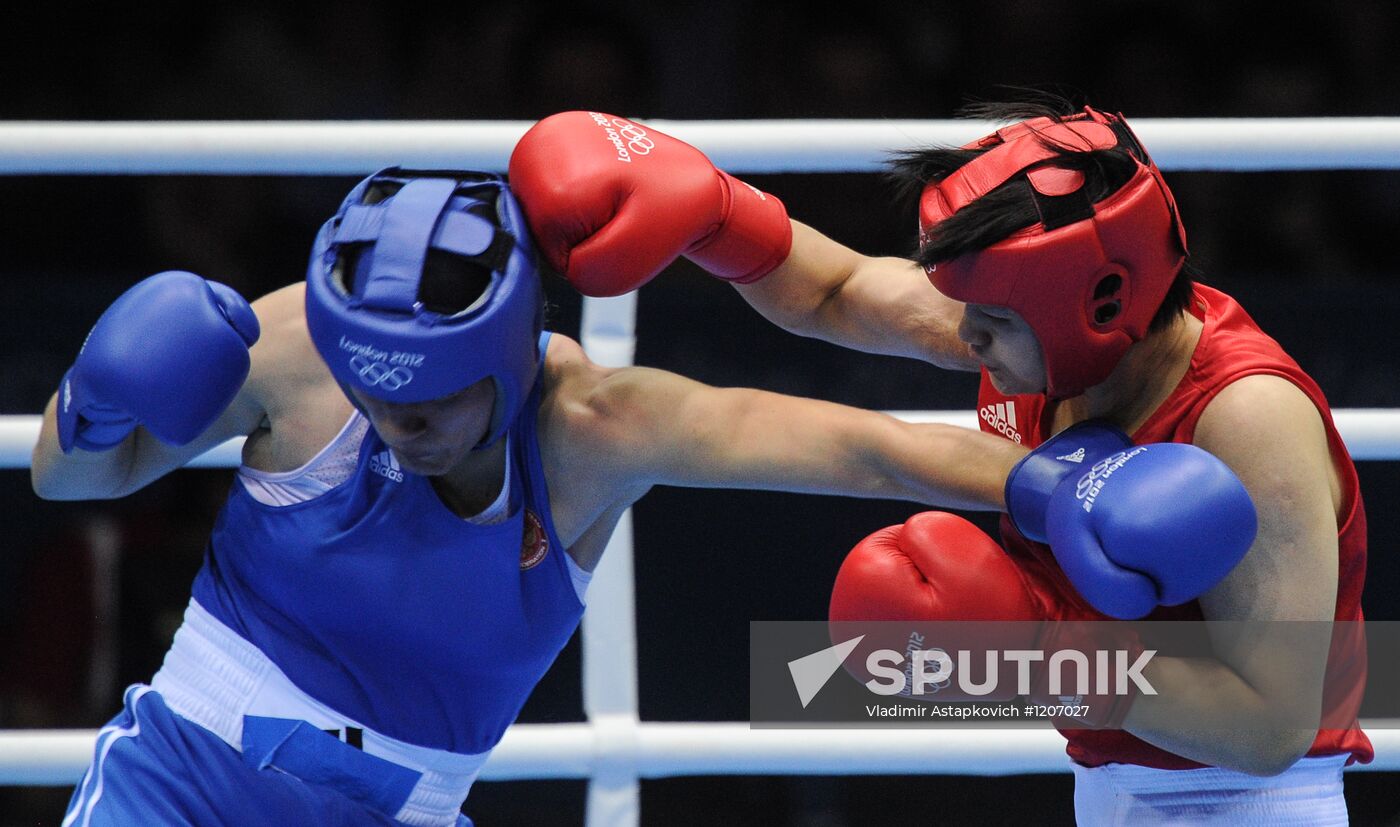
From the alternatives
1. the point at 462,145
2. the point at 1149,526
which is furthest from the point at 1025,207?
the point at 462,145

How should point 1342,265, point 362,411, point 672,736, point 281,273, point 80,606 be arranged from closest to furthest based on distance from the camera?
point 362,411 < point 672,736 < point 80,606 < point 281,273 < point 1342,265

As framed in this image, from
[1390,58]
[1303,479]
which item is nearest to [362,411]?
[1303,479]

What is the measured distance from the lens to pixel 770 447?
1554 mm

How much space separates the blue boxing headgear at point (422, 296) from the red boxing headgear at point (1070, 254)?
432 mm

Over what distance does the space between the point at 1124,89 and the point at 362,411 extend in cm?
279

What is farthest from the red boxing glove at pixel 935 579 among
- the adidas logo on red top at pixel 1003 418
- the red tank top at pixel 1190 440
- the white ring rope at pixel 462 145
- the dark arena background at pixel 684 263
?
the dark arena background at pixel 684 263

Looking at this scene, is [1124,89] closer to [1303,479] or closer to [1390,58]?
[1390,58]

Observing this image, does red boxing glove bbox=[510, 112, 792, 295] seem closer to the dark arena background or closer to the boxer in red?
the boxer in red

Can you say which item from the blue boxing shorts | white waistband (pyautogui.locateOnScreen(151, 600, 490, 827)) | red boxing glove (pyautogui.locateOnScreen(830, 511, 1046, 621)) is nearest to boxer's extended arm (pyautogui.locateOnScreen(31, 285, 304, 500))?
white waistband (pyautogui.locateOnScreen(151, 600, 490, 827))

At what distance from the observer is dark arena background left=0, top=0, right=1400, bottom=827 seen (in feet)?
8.13

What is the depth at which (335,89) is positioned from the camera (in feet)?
12.9

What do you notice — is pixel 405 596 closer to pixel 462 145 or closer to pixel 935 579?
pixel 935 579

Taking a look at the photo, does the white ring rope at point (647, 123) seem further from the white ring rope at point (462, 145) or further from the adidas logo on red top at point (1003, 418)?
the adidas logo on red top at point (1003, 418)

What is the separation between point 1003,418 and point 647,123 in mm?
598
